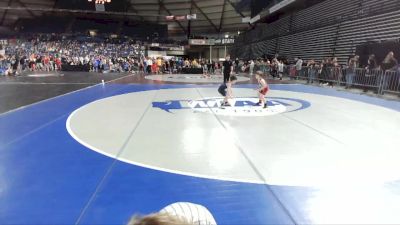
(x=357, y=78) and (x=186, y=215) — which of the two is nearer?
(x=186, y=215)

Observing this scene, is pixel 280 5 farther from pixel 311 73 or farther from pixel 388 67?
pixel 388 67

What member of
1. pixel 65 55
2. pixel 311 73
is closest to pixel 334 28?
pixel 311 73

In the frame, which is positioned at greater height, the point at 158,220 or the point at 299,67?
the point at 158,220

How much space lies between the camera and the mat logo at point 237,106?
8383 mm

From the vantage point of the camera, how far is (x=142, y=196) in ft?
11.0

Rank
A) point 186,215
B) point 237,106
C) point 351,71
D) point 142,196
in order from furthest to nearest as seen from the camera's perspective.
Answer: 1. point 351,71
2. point 237,106
3. point 142,196
4. point 186,215

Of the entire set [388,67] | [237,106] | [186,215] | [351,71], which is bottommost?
[237,106]

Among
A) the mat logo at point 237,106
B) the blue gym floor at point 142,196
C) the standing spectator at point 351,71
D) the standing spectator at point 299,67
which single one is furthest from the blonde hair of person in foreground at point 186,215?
the standing spectator at point 299,67

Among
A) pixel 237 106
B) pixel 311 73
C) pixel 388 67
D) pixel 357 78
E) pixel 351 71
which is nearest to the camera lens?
pixel 237 106

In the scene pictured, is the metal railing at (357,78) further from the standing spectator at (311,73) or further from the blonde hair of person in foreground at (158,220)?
the blonde hair of person in foreground at (158,220)

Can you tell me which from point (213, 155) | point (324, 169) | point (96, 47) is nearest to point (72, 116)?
point (213, 155)

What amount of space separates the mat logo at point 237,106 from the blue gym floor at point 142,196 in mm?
4170

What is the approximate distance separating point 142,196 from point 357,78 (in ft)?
45.4

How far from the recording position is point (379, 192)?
11.6ft
